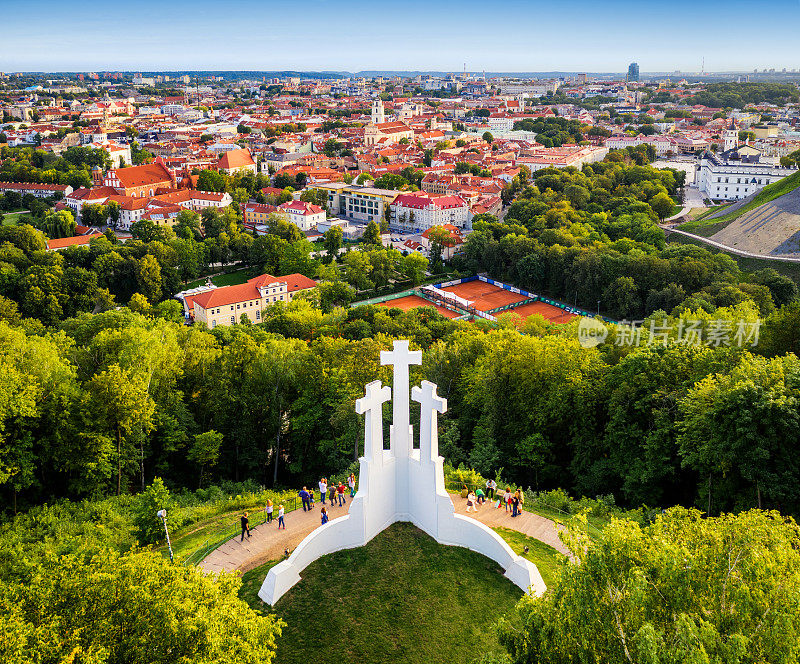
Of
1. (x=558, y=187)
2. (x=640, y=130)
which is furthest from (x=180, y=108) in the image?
(x=558, y=187)

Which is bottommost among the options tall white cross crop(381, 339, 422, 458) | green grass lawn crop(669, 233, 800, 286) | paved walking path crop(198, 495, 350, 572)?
green grass lawn crop(669, 233, 800, 286)

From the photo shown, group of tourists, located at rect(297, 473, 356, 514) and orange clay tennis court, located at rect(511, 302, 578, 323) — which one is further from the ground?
group of tourists, located at rect(297, 473, 356, 514)

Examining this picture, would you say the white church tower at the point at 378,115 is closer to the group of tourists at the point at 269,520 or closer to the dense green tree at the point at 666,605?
the group of tourists at the point at 269,520

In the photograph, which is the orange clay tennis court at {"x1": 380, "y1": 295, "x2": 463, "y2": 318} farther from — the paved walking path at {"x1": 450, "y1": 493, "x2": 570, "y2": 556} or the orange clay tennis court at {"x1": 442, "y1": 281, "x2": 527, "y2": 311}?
the paved walking path at {"x1": 450, "y1": 493, "x2": 570, "y2": 556}

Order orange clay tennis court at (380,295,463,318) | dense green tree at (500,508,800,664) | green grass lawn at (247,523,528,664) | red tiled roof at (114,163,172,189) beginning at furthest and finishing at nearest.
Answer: red tiled roof at (114,163,172,189), orange clay tennis court at (380,295,463,318), green grass lawn at (247,523,528,664), dense green tree at (500,508,800,664)

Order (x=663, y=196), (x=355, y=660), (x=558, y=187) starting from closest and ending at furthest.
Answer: (x=355, y=660)
(x=663, y=196)
(x=558, y=187)

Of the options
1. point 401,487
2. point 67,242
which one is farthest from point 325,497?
point 67,242

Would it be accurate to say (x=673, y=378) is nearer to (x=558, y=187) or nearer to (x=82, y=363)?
(x=82, y=363)

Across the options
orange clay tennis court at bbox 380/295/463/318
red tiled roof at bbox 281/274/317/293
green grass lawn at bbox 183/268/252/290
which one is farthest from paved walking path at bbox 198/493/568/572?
green grass lawn at bbox 183/268/252/290
